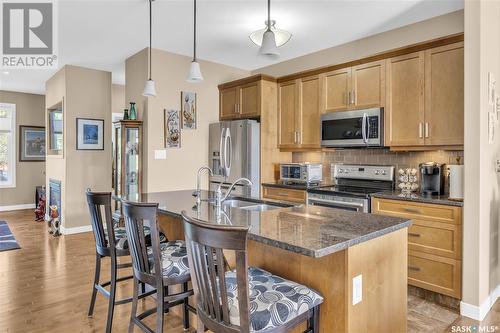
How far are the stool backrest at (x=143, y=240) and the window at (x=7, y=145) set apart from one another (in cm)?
733

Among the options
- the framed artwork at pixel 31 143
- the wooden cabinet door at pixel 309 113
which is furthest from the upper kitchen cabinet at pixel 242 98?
the framed artwork at pixel 31 143

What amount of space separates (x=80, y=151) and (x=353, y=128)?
4.36m

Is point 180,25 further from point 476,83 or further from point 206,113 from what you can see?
point 476,83

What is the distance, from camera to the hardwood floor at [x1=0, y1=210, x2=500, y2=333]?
2490mm

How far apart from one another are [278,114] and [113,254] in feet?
10.0

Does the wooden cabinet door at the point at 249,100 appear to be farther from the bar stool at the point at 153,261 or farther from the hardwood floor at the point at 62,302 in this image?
the bar stool at the point at 153,261

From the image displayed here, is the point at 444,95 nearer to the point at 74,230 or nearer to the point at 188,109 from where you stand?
the point at 188,109

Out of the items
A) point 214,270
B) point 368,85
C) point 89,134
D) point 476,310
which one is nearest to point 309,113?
point 368,85

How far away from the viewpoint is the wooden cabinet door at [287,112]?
445 cm

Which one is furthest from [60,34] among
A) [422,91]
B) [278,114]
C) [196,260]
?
[422,91]

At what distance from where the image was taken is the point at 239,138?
4.49m

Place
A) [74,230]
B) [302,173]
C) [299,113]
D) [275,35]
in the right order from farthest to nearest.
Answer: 1. [74,230]
2. [299,113]
3. [302,173]
4. [275,35]

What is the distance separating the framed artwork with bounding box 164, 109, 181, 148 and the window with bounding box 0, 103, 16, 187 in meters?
5.25

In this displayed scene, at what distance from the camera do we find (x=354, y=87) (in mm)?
3740
